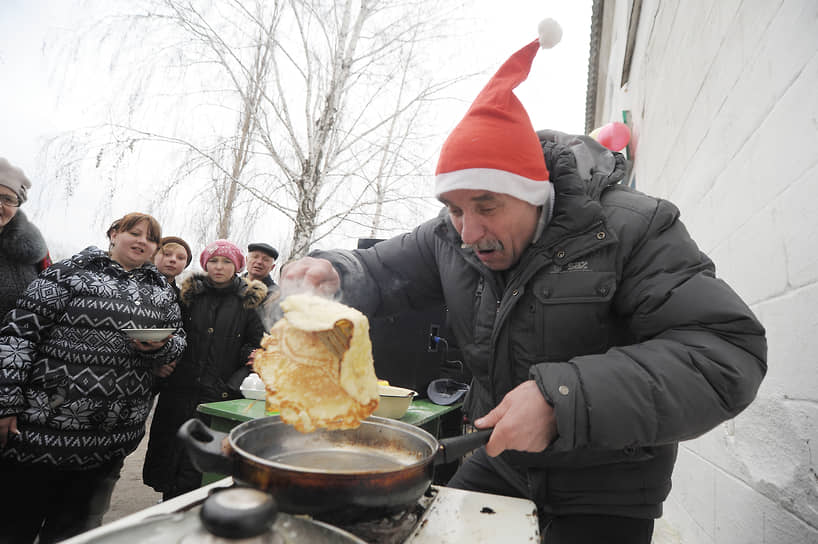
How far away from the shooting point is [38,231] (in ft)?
Result: 10.7

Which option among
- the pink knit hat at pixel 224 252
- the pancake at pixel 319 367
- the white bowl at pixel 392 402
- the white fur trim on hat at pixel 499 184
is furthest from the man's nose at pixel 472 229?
the pink knit hat at pixel 224 252

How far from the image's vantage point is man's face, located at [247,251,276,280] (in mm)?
4875

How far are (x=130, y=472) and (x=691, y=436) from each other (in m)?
5.91

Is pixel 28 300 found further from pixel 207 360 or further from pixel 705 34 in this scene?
pixel 705 34

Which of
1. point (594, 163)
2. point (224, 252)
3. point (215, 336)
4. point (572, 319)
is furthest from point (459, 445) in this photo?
point (224, 252)

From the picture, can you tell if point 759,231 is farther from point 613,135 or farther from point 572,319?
point 613,135

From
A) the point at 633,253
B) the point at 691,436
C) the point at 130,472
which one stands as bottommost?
the point at 130,472

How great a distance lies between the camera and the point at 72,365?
2.61 metres

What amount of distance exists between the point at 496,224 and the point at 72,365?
2.70 metres

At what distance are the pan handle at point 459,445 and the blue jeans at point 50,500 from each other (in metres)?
2.72

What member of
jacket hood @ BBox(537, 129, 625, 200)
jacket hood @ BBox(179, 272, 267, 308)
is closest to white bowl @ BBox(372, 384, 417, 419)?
jacket hood @ BBox(537, 129, 625, 200)

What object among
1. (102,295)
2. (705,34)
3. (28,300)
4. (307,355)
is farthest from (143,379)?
(705,34)

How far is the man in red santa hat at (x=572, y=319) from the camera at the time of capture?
117 cm

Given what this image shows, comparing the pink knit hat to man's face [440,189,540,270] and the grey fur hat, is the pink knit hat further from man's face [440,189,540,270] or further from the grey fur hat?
man's face [440,189,540,270]
